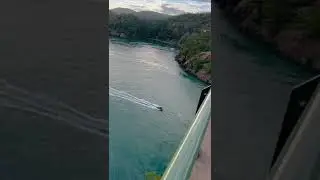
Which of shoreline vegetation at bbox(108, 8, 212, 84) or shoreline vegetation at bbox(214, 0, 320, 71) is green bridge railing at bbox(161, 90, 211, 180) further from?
shoreline vegetation at bbox(108, 8, 212, 84)

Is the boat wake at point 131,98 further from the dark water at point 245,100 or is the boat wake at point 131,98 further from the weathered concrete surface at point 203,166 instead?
the dark water at point 245,100

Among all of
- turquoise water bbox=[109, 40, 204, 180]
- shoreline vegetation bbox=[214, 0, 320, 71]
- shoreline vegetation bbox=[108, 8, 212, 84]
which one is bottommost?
turquoise water bbox=[109, 40, 204, 180]

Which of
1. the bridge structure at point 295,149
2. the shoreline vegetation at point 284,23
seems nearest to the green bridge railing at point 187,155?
the bridge structure at point 295,149

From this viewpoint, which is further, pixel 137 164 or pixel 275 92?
pixel 137 164
